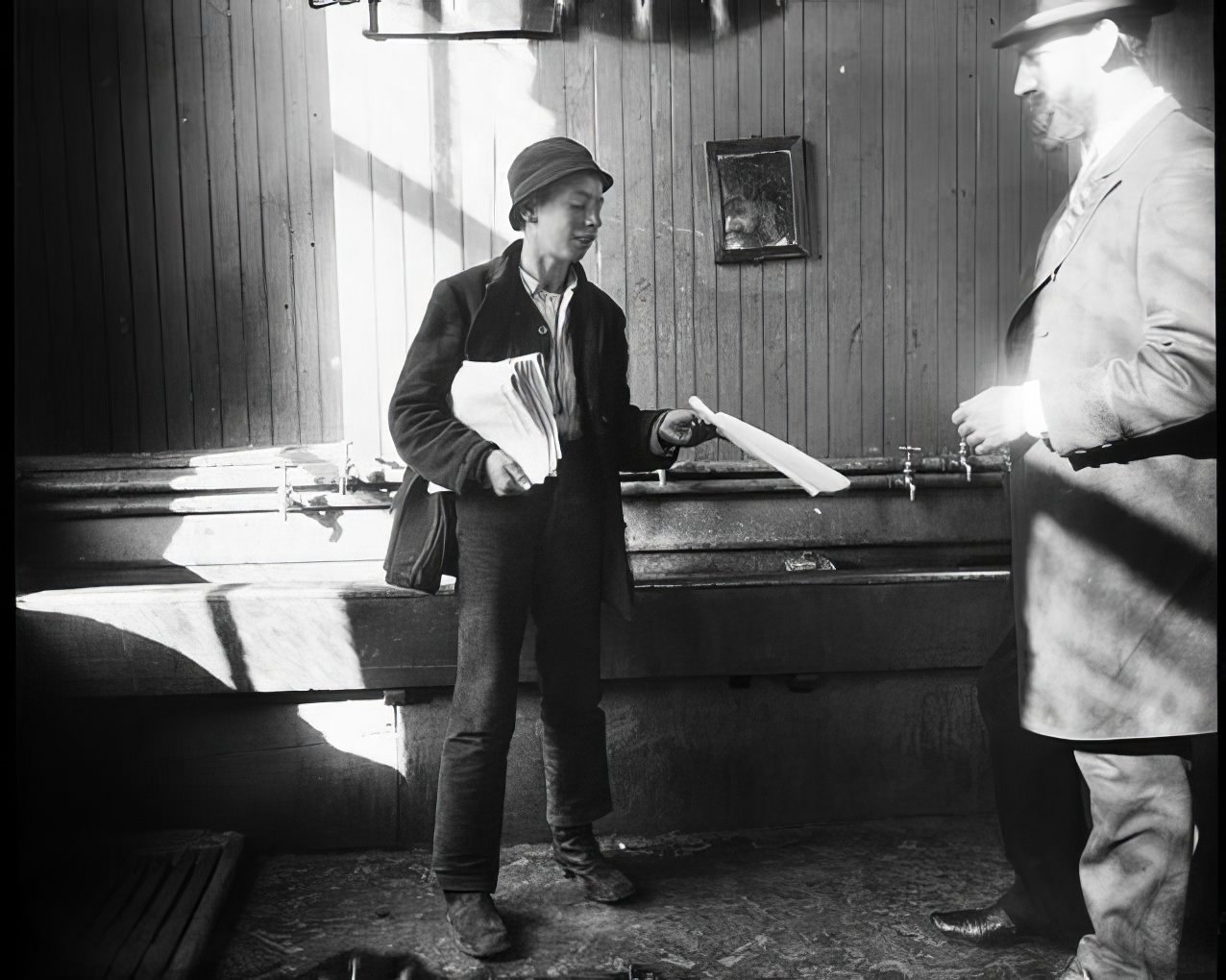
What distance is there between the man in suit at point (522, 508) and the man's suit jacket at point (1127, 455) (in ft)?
2.68

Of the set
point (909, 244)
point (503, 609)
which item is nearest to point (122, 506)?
point (503, 609)

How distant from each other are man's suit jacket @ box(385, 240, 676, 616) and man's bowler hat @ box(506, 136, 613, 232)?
161mm

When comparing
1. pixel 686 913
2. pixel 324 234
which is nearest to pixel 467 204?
pixel 324 234

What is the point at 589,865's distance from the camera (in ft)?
8.58

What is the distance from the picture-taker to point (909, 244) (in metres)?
3.01

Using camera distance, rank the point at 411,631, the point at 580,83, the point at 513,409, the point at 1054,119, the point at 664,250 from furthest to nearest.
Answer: the point at 664,250, the point at 580,83, the point at 411,631, the point at 513,409, the point at 1054,119

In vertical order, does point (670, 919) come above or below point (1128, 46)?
below

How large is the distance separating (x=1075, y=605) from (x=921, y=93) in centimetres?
163

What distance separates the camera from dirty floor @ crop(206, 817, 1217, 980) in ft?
7.63

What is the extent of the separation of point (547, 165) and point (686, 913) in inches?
72.8

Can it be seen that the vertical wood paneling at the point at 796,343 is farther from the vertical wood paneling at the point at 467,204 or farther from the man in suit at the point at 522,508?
the man in suit at the point at 522,508

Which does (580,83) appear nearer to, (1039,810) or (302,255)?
(302,255)

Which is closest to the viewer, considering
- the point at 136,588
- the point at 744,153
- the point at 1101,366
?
the point at 1101,366

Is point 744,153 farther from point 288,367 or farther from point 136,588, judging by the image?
point 136,588
